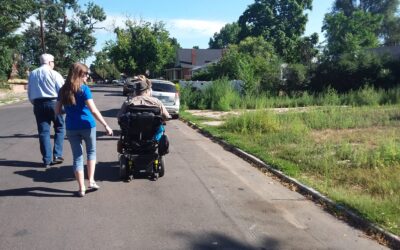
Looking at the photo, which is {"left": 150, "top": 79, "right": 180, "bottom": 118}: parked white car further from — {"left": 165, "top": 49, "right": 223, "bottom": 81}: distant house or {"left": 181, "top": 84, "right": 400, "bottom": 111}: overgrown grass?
{"left": 165, "top": 49, "right": 223, "bottom": 81}: distant house

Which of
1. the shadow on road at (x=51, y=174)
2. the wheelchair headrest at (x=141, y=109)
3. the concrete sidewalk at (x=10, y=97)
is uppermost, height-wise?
the wheelchair headrest at (x=141, y=109)

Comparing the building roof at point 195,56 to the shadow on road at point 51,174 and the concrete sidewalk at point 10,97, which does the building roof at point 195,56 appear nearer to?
the concrete sidewalk at point 10,97

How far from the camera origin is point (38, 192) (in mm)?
7246

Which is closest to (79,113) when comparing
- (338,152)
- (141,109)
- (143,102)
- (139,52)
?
(141,109)

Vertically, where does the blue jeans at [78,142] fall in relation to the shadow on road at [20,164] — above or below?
above

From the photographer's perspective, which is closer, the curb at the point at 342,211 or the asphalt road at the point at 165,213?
the asphalt road at the point at 165,213

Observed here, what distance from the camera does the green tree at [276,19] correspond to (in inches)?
2665

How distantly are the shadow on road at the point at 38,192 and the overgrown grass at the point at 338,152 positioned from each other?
150 inches

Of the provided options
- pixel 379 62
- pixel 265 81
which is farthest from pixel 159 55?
pixel 379 62

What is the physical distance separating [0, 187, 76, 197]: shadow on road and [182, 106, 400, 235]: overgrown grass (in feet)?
12.5

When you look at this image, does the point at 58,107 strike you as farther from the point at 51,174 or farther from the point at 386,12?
the point at 386,12

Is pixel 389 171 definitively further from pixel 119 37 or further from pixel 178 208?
pixel 119 37

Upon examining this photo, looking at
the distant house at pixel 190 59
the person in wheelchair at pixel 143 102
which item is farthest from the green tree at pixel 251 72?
the distant house at pixel 190 59

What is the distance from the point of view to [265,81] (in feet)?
→ 97.1
